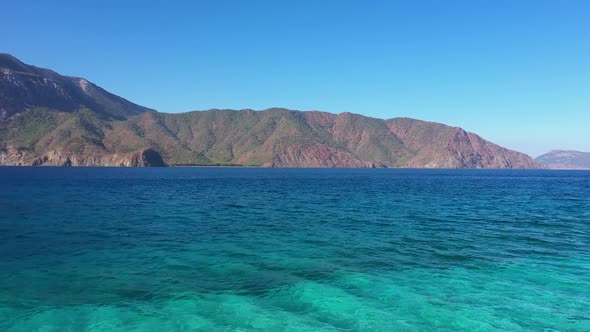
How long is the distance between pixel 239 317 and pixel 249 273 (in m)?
6.79

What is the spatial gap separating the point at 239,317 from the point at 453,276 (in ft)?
44.0

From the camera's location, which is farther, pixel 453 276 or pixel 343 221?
pixel 343 221

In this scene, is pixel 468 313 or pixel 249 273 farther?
pixel 249 273

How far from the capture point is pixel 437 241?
107 ft

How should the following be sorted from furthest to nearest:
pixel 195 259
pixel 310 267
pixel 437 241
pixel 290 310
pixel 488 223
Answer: pixel 488 223
pixel 437 241
pixel 195 259
pixel 310 267
pixel 290 310

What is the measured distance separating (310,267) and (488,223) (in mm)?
29401

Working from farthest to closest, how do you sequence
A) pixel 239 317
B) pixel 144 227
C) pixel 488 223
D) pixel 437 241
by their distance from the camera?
pixel 488 223
pixel 144 227
pixel 437 241
pixel 239 317

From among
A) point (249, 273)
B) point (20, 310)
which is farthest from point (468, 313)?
point (20, 310)

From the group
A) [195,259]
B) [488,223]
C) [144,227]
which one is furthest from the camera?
[488,223]

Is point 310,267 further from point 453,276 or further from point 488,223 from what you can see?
point 488,223

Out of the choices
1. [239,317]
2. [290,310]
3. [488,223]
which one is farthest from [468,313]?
[488,223]

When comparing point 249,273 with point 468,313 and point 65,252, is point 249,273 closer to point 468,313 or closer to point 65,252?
point 468,313

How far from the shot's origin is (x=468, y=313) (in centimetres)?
1636

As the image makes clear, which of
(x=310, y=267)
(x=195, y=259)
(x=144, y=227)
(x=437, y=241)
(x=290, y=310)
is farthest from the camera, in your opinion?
(x=144, y=227)
